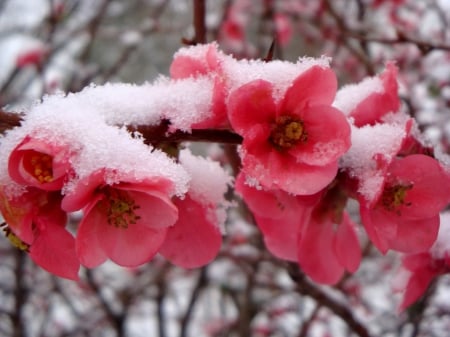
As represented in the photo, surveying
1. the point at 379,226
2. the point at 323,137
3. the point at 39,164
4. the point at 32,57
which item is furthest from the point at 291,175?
the point at 32,57

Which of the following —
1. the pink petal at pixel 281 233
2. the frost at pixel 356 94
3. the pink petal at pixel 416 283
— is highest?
the frost at pixel 356 94

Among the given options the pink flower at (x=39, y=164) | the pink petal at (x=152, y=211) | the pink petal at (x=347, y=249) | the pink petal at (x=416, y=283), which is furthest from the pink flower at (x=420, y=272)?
the pink flower at (x=39, y=164)

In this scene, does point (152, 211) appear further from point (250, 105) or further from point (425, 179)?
point (425, 179)

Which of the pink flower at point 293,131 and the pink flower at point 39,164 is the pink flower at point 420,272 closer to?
the pink flower at point 293,131

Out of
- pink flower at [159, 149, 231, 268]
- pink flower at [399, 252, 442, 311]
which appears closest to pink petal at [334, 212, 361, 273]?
pink flower at [399, 252, 442, 311]

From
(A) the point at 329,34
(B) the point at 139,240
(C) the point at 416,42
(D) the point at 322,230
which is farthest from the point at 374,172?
(A) the point at 329,34

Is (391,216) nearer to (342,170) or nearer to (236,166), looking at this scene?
(342,170)
